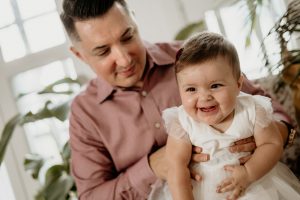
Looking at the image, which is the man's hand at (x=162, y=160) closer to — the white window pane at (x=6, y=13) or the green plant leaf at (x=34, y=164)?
the green plant leaf at (x=34, y=164)

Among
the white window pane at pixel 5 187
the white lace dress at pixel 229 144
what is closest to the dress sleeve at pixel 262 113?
the white lace dress at pixel 229 144

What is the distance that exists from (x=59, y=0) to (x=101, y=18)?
4.02 ft

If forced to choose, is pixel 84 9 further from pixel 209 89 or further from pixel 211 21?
pixel 211 21

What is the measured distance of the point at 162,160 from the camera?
1.34 metres

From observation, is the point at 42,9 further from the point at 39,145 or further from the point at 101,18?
the point at 101,18

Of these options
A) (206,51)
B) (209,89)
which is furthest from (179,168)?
(206,51)

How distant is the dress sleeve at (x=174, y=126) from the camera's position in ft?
4.02

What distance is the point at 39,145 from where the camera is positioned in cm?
281

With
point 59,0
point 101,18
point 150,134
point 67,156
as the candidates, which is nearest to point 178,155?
point 150,134

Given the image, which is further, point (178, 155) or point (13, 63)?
point (13, 63)

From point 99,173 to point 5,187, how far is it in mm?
1582

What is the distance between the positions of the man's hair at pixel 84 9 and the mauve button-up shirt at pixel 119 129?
27 cm

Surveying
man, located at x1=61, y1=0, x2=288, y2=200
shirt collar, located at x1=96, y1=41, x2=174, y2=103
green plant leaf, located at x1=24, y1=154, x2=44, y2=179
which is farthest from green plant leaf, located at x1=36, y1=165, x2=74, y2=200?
shirt collar, located at x1=96, y1=41, x2=174, y2=103

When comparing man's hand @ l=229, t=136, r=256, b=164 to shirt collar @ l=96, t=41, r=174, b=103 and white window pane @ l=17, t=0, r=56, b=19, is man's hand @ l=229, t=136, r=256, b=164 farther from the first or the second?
white window pane @ l=17, t=0, r=56, b=19
